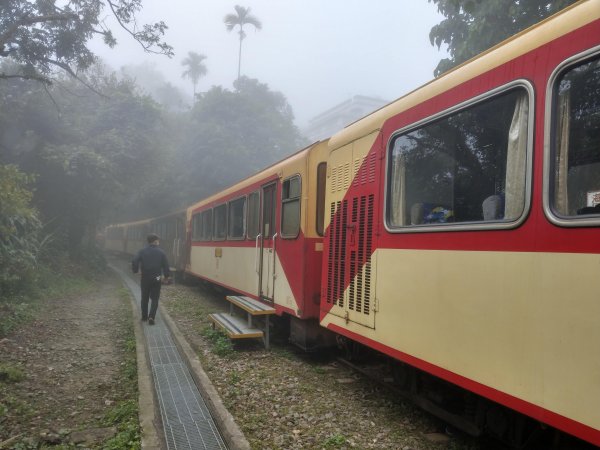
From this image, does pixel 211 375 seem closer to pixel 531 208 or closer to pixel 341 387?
pixel 341 387

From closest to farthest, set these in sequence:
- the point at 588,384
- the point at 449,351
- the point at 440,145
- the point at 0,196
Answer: the point at 588,384
the point at 449,351
the point at 440,145
the point at 0,196

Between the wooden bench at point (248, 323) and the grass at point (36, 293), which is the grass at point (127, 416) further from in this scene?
the grass at point (36, 293)

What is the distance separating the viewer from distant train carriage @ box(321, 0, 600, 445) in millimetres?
2432

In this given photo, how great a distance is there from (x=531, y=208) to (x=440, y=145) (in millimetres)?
1114

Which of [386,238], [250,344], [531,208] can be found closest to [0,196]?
[250,344]

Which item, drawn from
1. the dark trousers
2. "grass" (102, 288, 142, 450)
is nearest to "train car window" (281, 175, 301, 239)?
"grass" (102, 288, 142, 450)

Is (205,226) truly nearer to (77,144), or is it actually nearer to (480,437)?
(77,144)

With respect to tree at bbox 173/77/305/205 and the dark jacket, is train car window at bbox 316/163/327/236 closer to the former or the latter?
the dark jacket

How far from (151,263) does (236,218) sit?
6.57 feet

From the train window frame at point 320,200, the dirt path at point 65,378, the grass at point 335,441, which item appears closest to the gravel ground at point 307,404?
the grass at point 335,441

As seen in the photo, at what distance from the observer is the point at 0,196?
8.80 metres

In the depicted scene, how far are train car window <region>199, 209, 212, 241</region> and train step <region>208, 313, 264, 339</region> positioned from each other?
16.1 ft

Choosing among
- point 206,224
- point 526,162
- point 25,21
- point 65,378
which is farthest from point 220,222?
point 526,162

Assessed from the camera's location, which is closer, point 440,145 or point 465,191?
point 465,191
